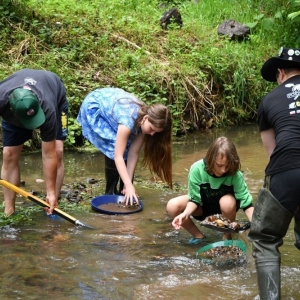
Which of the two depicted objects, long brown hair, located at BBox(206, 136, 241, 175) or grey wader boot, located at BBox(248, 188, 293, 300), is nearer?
grey wader boot, located at BBox(248, 188, 293, 300)

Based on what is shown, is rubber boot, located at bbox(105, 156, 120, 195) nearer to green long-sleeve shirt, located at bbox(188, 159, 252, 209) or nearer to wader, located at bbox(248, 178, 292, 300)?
green long-sleeve shirt, located at bbox(188, 159, 252, 209)

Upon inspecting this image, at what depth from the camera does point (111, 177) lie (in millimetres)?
5598

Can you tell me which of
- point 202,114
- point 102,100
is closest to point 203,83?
point 202,114

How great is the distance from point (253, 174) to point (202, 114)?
2.86 m

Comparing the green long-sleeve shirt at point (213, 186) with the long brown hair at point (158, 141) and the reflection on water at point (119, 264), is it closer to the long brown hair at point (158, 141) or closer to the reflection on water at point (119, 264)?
the reflection on water at point (119, 264)

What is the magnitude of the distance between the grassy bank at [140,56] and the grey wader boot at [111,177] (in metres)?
2.20

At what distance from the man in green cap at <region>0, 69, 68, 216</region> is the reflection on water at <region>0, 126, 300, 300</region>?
40 centimetres

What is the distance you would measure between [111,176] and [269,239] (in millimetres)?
2579

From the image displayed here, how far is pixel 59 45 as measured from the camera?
9.54 m

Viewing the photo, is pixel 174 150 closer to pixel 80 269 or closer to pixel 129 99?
pixel 129 99

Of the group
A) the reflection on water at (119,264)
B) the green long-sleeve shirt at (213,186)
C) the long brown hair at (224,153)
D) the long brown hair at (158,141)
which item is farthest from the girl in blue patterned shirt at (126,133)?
the long brown hair at (224,153)

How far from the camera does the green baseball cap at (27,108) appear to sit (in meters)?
4.07

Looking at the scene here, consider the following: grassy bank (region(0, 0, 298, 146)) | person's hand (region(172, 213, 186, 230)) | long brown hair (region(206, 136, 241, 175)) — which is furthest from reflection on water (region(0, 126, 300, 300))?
grassy bank (region(0, 0, 298, 146))

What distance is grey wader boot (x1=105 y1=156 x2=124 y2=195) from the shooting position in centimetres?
555
